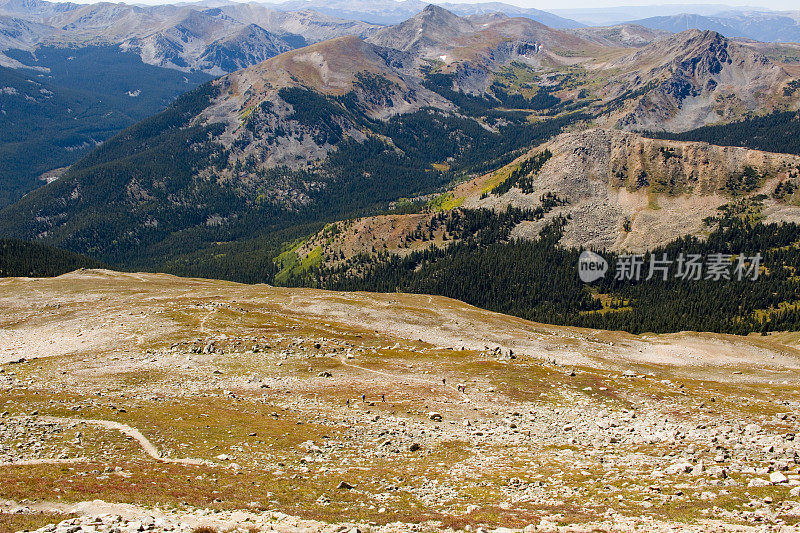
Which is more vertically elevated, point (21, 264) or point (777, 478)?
point (777, 478)

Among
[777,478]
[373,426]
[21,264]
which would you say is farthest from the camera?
[21,264]

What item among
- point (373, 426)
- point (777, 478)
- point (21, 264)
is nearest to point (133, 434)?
point (373, 426)

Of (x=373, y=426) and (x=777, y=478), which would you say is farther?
(x=373, y=426)

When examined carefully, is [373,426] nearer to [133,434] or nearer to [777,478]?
[133,434]

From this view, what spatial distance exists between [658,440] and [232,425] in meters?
39.2

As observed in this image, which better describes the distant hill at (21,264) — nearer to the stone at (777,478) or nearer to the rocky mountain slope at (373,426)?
the rocky mountain slope at (373,426)

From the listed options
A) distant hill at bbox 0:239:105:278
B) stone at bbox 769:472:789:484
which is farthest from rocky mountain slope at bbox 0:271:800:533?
distant hill at bbox 0:239:105:278

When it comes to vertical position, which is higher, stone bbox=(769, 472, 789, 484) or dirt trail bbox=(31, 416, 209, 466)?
stone bbox=(769, 472, 789, 484)

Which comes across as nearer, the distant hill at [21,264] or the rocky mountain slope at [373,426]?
the rocky mountain slope at [373,426]

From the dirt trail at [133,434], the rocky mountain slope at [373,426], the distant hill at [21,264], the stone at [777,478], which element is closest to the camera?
the rocky mountain slope at [373,426]

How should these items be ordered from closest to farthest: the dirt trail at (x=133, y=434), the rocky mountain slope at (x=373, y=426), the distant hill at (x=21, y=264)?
the rocky mountain slope at (x=373, y=426)
the dirt trail at (x=133, y=434)
the distant hill at (x=21, y=264)

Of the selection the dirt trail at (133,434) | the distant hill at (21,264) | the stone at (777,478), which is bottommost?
the distant hill at (21,264)

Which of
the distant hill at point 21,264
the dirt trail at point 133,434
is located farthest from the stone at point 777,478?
the distant hill at point 21,264

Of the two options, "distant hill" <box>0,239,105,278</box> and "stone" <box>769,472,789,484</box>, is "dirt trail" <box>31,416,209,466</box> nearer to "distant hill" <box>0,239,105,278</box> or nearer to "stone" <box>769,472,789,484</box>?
"stone" <box>769,472,789,484</box>
